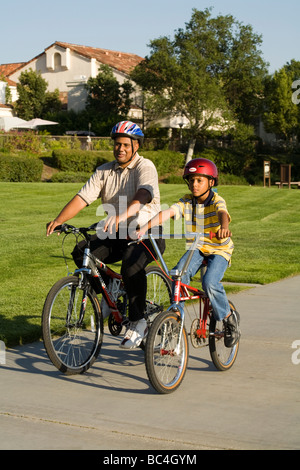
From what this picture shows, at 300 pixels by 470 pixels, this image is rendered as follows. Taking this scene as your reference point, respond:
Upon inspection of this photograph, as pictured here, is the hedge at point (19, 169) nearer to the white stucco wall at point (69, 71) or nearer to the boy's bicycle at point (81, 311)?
the boy's bicycle at point (81, 311)

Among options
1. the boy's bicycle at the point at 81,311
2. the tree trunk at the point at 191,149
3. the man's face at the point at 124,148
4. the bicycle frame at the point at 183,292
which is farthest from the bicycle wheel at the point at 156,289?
the tree trunk at the point at 191,149

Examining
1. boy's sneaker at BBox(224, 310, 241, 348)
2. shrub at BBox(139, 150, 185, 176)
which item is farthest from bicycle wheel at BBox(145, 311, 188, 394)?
shrub at BBox(139, 150, 185, 176)

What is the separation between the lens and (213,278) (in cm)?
537

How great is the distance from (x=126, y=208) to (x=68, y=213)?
0.47m

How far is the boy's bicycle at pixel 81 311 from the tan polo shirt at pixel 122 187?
29 centimetres

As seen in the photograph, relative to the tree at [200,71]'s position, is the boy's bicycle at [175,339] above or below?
below

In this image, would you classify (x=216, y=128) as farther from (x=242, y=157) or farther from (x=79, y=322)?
(x=79, y=322)

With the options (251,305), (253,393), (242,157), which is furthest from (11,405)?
(242,157)

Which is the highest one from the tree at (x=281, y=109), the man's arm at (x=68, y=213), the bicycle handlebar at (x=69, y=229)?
the tree at (x=281, y=109)

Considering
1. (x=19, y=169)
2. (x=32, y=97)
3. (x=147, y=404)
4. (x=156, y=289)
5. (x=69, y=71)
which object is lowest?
(x=147, y=404)

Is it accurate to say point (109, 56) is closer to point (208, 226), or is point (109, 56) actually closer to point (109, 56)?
point (109, 56)

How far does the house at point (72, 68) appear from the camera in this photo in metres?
64.6

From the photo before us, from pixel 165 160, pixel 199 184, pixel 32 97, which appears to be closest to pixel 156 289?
pixel 199 184
